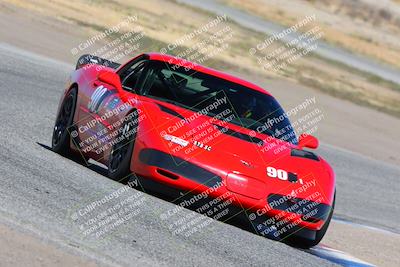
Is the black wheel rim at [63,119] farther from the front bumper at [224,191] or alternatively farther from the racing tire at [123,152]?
the front bumper at [224,191]

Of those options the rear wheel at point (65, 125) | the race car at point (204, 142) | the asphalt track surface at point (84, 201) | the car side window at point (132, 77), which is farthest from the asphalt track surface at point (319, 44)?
the race car at point (204, 142)

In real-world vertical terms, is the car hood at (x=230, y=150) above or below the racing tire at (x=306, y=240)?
above

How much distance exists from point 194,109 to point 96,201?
78.5 inches

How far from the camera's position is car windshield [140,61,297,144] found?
31.1 ft

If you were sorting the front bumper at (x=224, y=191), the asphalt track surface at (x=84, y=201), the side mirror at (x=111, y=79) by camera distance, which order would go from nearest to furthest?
the asphalt track surface at (x=84, y=201) < the front bumper at (x=224, y=191) < the side mirror at (x=111, y=79)

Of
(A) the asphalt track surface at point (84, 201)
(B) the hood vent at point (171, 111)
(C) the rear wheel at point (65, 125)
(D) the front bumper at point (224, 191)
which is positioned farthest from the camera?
(C) the rear wheel at point (65, 125)

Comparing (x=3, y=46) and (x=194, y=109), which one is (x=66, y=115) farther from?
(x=3, y=46)

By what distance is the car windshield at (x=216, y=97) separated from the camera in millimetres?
9491

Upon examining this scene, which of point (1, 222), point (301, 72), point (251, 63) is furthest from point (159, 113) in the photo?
point (301, 72)

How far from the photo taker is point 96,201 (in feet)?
25.3

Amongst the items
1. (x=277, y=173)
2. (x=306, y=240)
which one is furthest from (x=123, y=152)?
(x=306, y=240)

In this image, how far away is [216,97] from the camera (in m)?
9.56

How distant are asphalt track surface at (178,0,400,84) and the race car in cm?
3097

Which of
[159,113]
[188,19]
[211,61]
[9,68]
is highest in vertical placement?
[159,113]
